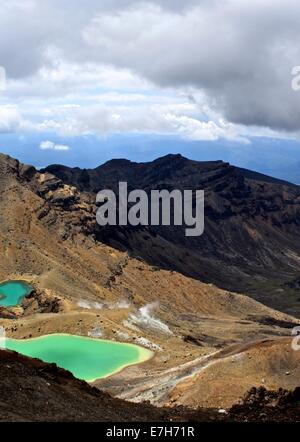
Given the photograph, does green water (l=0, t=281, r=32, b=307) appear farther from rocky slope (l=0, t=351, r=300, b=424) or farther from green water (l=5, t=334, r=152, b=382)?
rocky slope (l=0, t=351, r=300, b=424)

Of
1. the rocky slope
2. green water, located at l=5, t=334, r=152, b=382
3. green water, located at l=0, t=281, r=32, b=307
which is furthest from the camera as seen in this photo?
green water, located at l=0, t=281, r=32, b=307

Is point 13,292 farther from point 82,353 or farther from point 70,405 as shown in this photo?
point 70,405

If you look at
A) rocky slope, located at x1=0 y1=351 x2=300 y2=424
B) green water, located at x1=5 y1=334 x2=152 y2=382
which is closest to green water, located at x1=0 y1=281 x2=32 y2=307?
green water, located at x1=5 y1=334 x2=152 y2=382

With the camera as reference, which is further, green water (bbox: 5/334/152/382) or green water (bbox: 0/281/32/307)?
green water (bbox: 0/281/32/307)

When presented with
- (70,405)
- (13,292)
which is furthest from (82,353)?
(13,292)

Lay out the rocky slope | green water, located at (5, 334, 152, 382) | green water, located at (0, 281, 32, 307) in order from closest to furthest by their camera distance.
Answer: the rocky slope → green water, located at (5, 334, 152, 382) → green water, located at (0, 281, 32, 307)

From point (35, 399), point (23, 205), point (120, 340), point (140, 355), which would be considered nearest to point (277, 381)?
point (35, 399)

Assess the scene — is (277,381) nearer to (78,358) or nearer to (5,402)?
(5,402)

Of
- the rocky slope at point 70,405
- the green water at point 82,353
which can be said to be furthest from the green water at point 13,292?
the rocky slope at point 70,405
